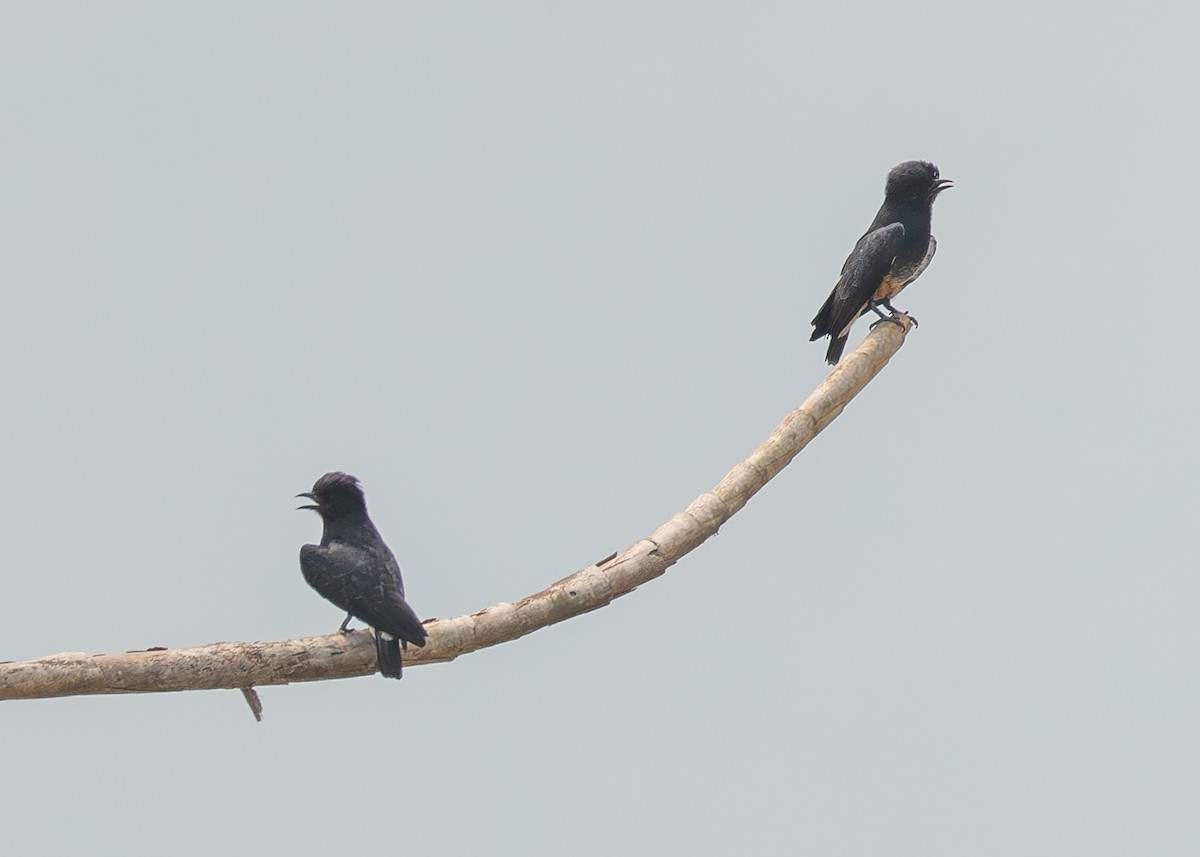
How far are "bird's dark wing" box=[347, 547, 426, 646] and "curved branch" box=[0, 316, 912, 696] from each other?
0.18m

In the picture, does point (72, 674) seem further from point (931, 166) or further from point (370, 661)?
point (931, 166)

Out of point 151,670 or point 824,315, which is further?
point 824,315

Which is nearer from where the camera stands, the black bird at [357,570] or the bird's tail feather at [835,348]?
the black bird at [357,570]

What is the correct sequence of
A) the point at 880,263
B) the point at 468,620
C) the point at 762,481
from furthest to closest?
the point at 880,263
the point at 762,481
the point at 468,620

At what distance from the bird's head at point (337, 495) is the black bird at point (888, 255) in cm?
443

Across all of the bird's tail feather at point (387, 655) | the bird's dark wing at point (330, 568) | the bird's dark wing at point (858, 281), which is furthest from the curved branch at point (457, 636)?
the bird's dark wing at point (858, 281)

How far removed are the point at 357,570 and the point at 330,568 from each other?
0.33 m

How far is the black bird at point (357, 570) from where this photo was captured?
491 inches

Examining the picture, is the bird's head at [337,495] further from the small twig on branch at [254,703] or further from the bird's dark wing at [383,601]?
the small twig on branch at [254,703]

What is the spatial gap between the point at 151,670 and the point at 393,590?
6.31ft

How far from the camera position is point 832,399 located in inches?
553

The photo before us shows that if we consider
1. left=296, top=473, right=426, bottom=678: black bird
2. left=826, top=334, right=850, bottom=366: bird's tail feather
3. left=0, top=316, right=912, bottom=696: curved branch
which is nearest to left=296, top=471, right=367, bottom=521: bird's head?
left=296, top=473, right=426, bottom=678: black bird

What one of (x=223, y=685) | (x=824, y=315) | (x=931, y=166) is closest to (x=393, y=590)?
(x=223, y=685)

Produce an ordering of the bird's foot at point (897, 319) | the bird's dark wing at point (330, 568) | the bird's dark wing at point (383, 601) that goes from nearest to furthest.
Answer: the bird's dark wing at point (383, 601)
the bird's dark wing at point (330, 568)
the bird's foot at point (897, 319)
